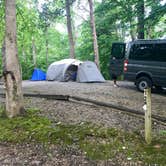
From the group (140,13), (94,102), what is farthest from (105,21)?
(94,102)

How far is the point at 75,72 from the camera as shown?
56.1ft

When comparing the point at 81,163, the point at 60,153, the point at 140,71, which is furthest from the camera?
the point at 140,71

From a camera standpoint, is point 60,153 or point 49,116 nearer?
point 60,153

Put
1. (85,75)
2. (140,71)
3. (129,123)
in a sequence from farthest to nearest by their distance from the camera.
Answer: (85,75) < (140,71) < (129,123)

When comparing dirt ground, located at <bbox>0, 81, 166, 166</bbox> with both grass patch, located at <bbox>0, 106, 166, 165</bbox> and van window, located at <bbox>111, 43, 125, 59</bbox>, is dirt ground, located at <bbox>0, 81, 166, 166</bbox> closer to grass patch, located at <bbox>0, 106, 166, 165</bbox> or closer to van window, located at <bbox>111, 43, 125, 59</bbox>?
grass patch, located at <bbox>0, 106, 166, 165</bbox>

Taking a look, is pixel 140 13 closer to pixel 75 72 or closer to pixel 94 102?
pixel 75 72

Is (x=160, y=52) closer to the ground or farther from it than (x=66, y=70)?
farther from it

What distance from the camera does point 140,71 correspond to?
11805mm

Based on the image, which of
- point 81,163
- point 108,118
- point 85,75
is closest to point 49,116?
point 108,118

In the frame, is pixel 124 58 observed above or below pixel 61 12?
below

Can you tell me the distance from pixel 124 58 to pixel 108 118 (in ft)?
19.6

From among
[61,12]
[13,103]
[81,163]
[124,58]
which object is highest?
[61,12]

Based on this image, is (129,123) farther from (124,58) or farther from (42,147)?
(124,58)

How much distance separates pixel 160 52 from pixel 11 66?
6646mm
